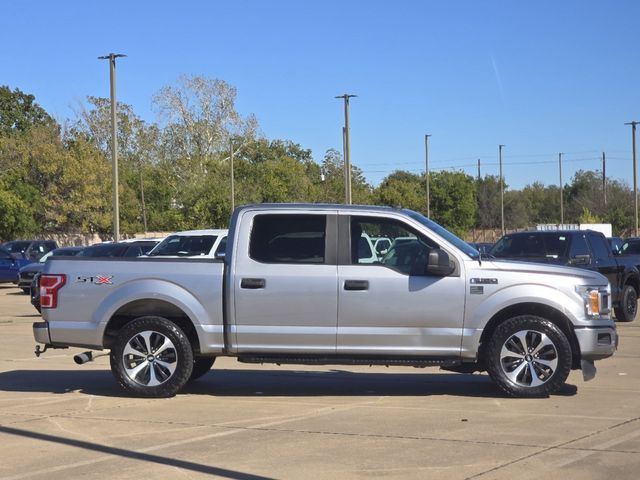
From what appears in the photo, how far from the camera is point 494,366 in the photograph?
10.2m

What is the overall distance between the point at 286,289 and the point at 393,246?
120cm

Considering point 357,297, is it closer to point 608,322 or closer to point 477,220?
point 608,322

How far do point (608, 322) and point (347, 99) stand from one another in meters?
34.2

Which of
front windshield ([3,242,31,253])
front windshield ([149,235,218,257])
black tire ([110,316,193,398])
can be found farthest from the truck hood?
front windshield ([3,242,31,253])

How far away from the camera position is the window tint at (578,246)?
18484 mm

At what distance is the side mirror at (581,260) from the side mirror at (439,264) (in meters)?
8.55

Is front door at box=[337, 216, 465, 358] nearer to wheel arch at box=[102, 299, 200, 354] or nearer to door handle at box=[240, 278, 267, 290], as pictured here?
door handle at box=[240, 278, 267, 290]

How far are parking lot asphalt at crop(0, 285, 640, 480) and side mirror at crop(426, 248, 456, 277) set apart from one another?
1321 mm

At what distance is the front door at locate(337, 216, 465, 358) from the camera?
10.1 meters

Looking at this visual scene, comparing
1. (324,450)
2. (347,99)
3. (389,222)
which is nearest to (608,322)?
(389,222)

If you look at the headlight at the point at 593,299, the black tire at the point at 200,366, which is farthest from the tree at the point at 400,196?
the headlight at the point at 593,299

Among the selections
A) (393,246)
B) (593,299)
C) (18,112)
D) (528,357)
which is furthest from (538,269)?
(18,112)

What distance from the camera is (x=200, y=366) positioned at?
11695 mm

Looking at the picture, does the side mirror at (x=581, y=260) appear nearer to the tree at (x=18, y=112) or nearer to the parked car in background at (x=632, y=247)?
the parked car in background at (x=632, y=247)
